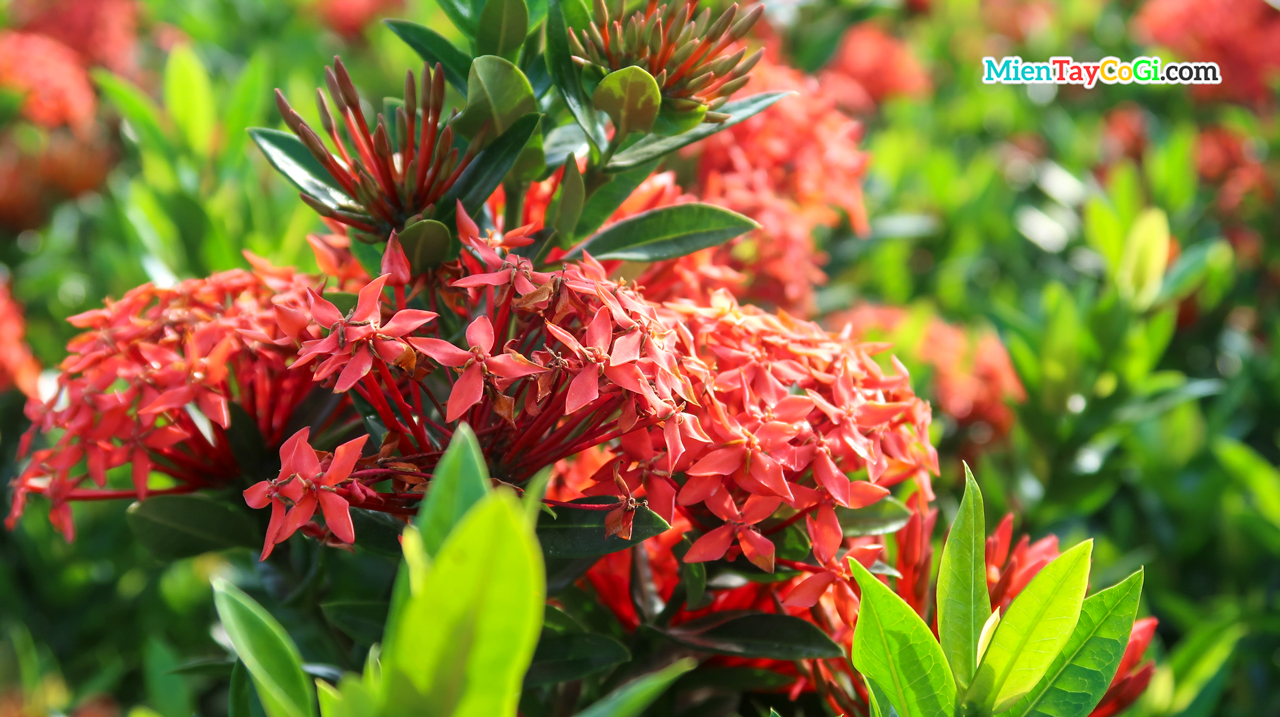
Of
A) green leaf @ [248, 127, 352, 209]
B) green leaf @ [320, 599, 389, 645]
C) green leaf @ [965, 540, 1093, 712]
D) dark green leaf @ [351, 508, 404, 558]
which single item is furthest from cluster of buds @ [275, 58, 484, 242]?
green leaf @ [965, 540, 1093, 712]

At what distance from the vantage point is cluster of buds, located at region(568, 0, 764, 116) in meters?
1.03

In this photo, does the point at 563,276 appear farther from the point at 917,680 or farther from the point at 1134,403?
the point at 1134,403

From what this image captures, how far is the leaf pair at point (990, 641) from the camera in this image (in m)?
0.88

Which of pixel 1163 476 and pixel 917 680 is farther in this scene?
pixel 1163 476

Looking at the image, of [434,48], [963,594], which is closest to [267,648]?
[963,594]

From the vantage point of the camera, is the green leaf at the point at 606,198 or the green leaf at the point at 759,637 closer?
the green leaf at the point at 759,637

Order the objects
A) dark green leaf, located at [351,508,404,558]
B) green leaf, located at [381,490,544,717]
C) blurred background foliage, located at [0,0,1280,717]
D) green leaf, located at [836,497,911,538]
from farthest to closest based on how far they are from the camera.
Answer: blurred background foliage, located at [0,0,1280,717] < green leaf, located at [836,497,911,538] < dark green leaf, located at [351,508,404,558] < green leaf, located at [381,490,544,717]

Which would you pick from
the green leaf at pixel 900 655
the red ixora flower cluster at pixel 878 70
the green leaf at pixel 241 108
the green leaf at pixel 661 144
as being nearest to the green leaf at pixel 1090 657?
the green leaf at pixel 900 655

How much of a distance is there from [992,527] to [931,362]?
0.46 meters

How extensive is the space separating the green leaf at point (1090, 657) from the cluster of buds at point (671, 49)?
27.0 inches

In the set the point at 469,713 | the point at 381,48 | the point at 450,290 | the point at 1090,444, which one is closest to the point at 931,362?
the point at 1090,444

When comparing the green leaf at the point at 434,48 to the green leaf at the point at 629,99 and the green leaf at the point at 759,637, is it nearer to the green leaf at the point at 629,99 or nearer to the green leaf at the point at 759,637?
the green leaf at the point at 629,99

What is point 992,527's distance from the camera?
6.45 ft

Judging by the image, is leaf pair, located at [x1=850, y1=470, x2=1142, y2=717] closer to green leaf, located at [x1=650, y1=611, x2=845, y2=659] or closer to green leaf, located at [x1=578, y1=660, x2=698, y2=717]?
green leaf, located at [x1=650, y1=611, x2=845, y2=659]
